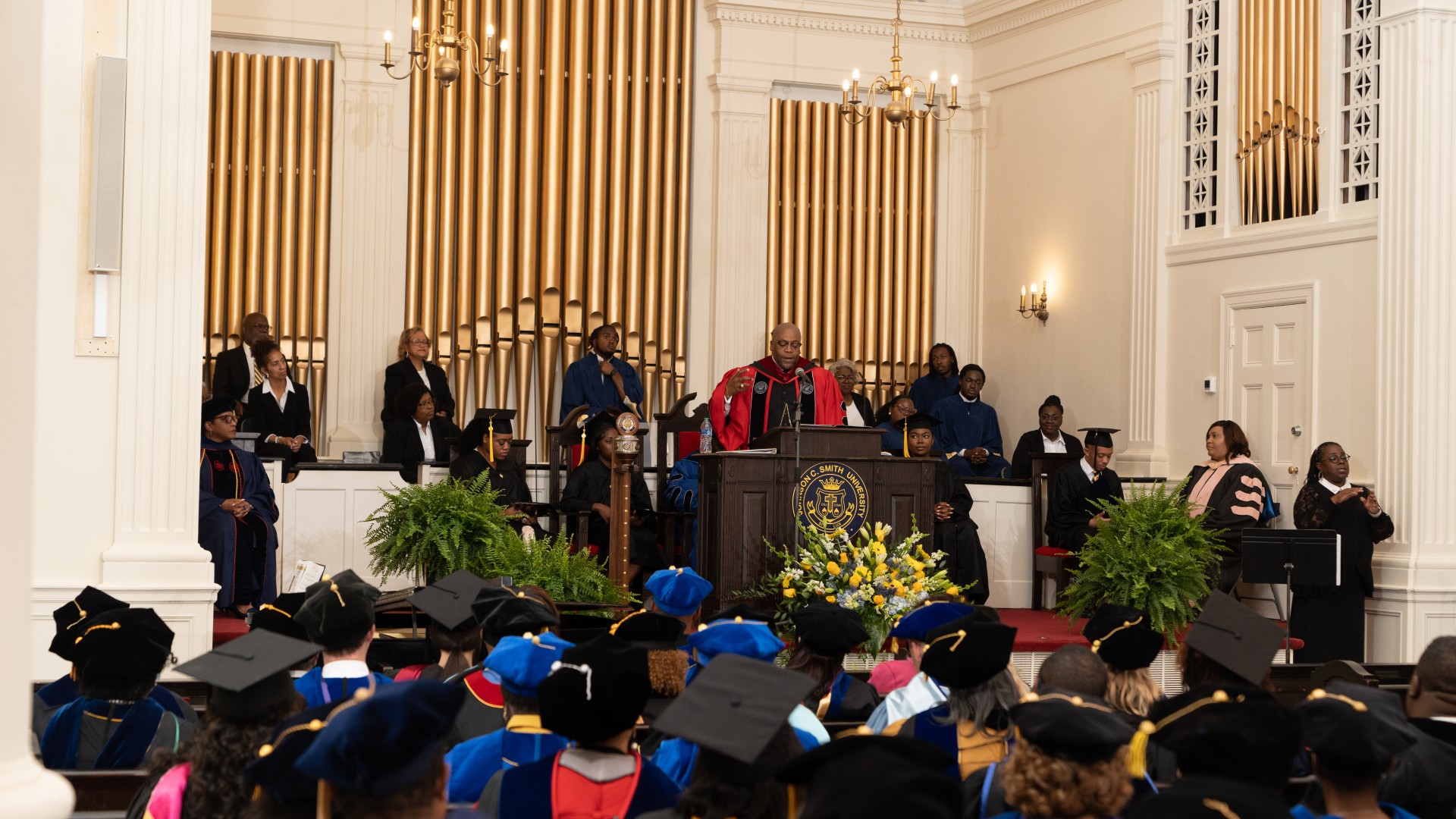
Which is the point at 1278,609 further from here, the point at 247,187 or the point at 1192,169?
the point at 247,187

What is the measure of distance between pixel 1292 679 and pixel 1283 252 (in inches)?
190

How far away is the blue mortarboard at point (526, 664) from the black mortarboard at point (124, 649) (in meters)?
1.00

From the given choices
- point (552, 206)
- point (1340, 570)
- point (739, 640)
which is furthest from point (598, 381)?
point (739, 640)

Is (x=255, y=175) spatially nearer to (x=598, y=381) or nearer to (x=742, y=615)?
(x=598, y=381)

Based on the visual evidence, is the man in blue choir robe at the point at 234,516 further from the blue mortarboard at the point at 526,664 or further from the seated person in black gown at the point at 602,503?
the blue mortarboard at the point at 526,664

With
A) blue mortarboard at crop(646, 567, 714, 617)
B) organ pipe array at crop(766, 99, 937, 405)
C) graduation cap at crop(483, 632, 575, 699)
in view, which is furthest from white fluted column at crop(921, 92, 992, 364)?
graduation cap at crop(483, 632, 575, 699)

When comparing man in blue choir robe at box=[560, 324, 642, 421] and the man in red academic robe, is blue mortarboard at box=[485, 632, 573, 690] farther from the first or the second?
man in blue choir robe at box=[560, 324, 642, 421]

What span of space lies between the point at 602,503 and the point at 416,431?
1532 millimetres

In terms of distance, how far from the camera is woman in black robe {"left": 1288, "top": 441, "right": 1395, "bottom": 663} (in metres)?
9.30

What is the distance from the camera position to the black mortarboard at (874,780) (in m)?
1.94

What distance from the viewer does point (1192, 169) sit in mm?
11688

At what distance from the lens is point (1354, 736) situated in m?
2.68

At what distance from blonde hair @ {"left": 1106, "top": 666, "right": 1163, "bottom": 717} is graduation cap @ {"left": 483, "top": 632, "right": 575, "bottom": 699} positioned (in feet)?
4.68

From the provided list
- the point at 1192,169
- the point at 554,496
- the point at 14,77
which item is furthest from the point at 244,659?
the point at 1192,169
